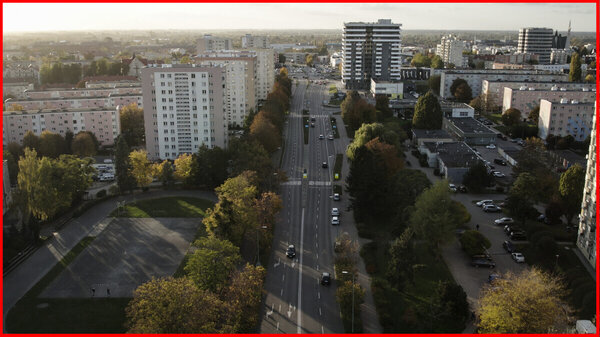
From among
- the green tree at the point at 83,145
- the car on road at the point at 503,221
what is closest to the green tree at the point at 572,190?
the car on road at the point at 503,221

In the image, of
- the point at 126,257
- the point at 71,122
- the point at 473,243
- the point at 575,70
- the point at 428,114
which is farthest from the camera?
the point at 575,70

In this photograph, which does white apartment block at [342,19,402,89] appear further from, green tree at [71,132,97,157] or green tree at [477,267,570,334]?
green tree at [477,267,570,334]

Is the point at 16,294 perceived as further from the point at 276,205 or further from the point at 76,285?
the point at 276,205

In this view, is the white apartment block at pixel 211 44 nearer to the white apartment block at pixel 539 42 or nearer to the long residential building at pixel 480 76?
the long residential building at pixel 480 76

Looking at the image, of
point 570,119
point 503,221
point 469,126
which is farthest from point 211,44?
point 503,221

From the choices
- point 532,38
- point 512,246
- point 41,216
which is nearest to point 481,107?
point 512,246

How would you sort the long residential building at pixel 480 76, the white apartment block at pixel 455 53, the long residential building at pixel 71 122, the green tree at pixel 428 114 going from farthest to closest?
the white apartment block at pixel 455 53 → the long residential building at pixel 480 76 → the green tree at pixel 428 114 → the long residential building at pixel 71 122

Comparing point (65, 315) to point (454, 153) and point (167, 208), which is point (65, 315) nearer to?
point (167, 208)
